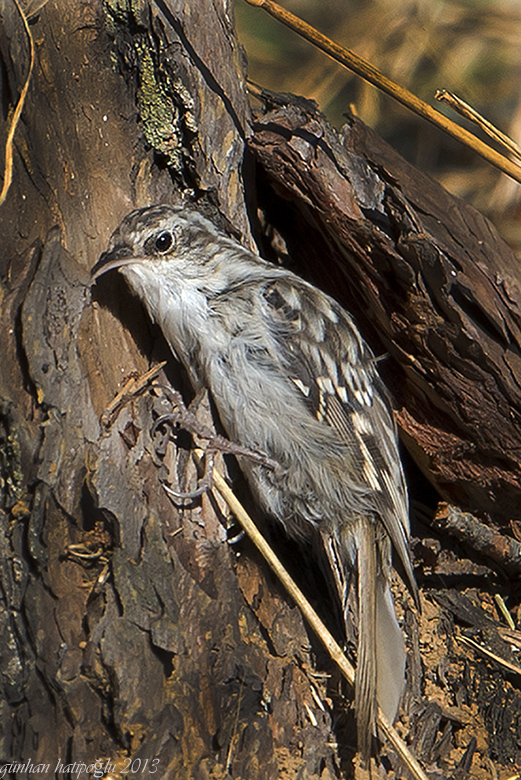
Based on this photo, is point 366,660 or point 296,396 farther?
point 296,396

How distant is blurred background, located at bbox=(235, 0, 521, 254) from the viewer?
9.64 feet

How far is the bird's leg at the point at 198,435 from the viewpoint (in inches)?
71.5

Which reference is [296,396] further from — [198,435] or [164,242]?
[164,242]

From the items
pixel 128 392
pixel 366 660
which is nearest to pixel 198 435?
pixel 128 392

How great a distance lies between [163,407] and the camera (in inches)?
72.7

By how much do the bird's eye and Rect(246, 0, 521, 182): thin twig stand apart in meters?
0.68

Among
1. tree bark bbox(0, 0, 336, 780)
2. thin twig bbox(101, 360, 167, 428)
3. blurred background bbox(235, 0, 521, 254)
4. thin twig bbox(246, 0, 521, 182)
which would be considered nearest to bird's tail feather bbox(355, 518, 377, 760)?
tree bark bbox(0, 0, 336, 780)

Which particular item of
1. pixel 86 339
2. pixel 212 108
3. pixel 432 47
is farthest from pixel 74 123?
pixel 432 47

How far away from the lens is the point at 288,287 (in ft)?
6.31

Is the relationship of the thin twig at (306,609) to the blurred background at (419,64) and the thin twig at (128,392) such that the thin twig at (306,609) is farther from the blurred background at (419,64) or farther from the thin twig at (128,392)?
the blurred background at (419,64)

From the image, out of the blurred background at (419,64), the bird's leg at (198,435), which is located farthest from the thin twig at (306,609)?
the blurred background at (419,64)

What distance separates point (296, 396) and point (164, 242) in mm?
521

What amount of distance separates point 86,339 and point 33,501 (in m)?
0.39

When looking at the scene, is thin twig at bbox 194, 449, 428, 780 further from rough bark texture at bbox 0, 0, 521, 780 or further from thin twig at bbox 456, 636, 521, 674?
thin twig at bbox 456, 636, 521, 674
